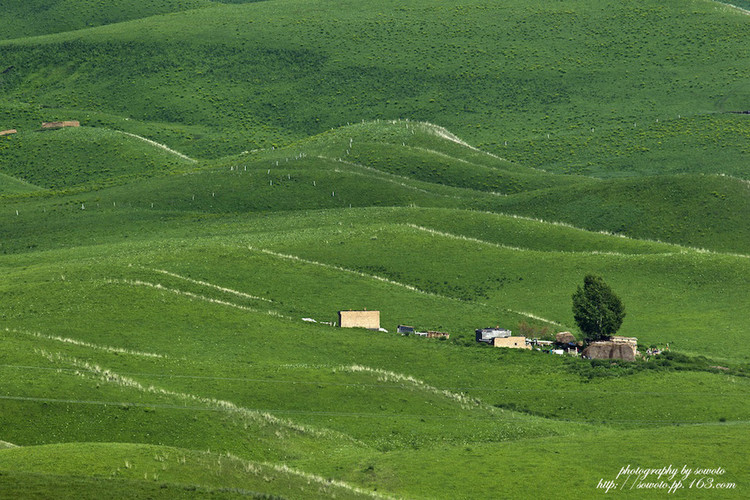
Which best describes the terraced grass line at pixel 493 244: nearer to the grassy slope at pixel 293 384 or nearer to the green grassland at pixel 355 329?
the green grassland at pixel 355 329

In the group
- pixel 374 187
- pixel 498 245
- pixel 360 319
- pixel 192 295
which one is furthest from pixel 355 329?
pixel 374 187

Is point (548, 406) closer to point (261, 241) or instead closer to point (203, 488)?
point (203, 488)

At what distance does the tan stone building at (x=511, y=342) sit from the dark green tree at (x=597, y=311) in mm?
4586

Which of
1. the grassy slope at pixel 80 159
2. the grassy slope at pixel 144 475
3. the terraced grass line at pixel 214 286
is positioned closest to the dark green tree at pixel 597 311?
the terraced grass line at pixel 214 286

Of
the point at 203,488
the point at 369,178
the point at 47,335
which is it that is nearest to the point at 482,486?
the point at 203,488

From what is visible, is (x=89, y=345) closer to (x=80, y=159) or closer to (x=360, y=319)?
(x=360, y=319)

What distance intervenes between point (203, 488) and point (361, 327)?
4763 cm

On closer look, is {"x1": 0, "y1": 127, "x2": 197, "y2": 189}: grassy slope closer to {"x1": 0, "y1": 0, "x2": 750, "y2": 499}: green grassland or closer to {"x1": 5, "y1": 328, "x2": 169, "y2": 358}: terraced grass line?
{"x1": 0, "y1": 0, "x2": 750, "y2": 499}: green grassland

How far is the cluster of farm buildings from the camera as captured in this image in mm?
88419

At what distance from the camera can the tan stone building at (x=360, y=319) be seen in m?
93.1

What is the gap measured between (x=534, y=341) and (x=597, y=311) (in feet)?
17.1

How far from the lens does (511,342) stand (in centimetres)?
9081

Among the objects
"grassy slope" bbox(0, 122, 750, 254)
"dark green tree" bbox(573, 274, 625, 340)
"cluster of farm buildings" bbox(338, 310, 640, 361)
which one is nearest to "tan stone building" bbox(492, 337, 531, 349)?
"cluster of farm buildings" bbox(338, 310, 640, 361)

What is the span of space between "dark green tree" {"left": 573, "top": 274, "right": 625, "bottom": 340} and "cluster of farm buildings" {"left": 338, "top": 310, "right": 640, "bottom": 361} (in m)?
1.01
